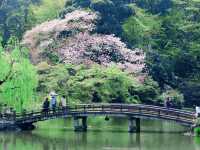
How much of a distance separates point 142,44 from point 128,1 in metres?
4.47

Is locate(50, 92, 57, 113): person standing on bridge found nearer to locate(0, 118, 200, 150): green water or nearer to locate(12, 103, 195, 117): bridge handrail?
locate(12, 103, 195, 117): bridge handrail

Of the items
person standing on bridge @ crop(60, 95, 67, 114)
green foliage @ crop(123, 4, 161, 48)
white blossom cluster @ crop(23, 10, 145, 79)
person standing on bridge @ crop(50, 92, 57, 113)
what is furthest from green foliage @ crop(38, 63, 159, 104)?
green foliage @ crop(123, 4, 161, 48)

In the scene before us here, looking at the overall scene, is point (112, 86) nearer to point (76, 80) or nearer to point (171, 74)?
point (76, 80)

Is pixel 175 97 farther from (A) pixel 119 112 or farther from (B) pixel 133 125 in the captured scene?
(A) pixel 119 112

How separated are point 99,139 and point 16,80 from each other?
7.36 metres

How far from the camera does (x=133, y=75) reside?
53.9 meters

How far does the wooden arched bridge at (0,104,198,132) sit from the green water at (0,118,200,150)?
2.65 feet

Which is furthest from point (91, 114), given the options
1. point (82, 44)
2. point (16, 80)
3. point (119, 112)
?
point (82, 44)

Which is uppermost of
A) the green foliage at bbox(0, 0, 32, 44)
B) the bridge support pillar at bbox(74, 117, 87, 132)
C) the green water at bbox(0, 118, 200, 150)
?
the green foliage at bbox(0, 0, 32, 44)

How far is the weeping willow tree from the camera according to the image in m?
42.5

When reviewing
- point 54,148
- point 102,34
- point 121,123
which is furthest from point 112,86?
point 54,148

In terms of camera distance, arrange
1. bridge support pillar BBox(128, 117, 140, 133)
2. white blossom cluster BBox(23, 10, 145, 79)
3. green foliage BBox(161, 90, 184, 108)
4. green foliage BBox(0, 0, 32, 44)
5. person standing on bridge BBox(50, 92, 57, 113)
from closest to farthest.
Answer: bridge support pillar BBox(128, 117, 140, 133)
person standing on bridge BBox(50, 92, 57, 113)
white blossom cluster BBox(23, 10, 145, 79)
green foliage BBox(161, 90, 184, 108)
green foliage BBox(0, 0, 32, 44)

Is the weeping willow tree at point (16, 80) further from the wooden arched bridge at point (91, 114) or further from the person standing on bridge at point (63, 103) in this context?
the person standing on bridge at point (63, 103)

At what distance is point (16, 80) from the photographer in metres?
42.8
